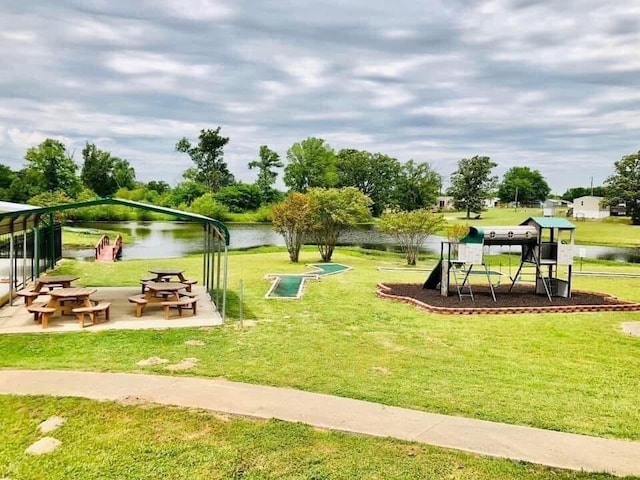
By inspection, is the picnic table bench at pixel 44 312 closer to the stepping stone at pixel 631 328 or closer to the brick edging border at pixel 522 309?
the brick edging border at pixel 522 309

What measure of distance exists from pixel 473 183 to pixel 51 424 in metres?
64.1

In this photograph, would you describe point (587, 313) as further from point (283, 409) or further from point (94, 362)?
point (94, 362)

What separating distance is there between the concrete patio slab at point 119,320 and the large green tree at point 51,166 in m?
53.9

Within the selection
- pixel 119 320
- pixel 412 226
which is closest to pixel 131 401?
pixel 119 320

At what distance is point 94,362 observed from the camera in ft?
Answer: 23.9

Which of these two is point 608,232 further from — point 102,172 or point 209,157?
point 102,172

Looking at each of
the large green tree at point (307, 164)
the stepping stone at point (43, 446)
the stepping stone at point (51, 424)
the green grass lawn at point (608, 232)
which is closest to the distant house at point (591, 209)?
the green grass lawn at point (608, 232)

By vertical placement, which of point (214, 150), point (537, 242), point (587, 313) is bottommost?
point (587, 313)

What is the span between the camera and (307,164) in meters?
73.8

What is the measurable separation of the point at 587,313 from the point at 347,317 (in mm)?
5474

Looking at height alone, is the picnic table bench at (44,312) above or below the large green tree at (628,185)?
below

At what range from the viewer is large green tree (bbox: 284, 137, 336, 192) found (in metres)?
Result: 73.8

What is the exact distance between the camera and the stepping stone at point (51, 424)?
16.8 feet

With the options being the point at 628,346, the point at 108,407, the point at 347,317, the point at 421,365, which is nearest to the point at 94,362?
the point at 108,407
